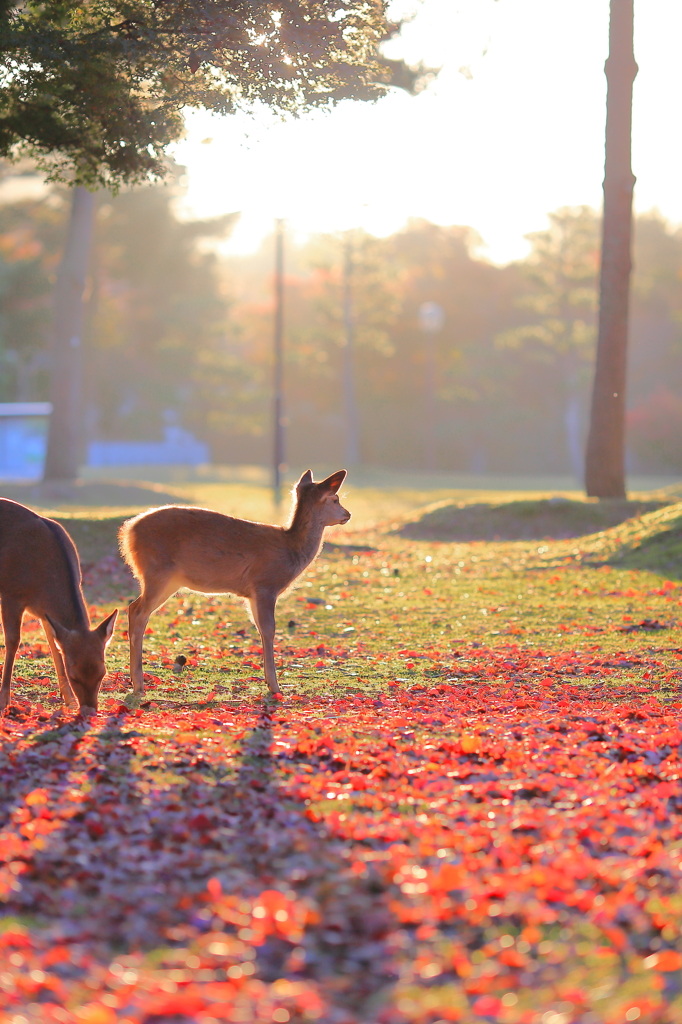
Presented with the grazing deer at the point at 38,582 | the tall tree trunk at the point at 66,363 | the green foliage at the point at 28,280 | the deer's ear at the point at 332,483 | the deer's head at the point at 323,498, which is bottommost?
the grazing deer at the point at 38,582

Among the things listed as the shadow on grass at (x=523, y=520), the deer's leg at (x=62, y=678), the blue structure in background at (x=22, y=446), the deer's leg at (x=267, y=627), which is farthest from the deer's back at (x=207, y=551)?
the blue structure in background at (x=22, y=446)

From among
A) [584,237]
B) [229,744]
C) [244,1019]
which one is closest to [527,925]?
Answer: [244,1019]

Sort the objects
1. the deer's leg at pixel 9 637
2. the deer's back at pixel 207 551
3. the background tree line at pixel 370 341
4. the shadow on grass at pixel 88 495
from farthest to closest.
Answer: the background tree line at pixel 370 341 → the shadow on grass at pixel 88 495 → the deer's back at pixel 207 551 → the deer's leg at pixel 9 637

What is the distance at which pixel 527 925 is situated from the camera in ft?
15.4

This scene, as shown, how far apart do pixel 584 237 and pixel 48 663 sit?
5329 cm

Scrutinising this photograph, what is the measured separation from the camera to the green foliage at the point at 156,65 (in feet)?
35.3

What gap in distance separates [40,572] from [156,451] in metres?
58.8

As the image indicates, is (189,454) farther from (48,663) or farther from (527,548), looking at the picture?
(48,663)

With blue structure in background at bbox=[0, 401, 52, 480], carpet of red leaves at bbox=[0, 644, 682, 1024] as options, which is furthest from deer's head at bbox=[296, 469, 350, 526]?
blue structure in background at bbox=[0, 401, 52, 480]

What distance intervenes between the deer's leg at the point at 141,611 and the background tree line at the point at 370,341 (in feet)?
155

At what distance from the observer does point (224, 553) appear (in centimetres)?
904

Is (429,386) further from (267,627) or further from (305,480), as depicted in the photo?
(267,627)

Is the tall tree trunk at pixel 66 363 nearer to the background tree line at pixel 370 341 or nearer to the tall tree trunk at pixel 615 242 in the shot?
the tall tree trunk at pixel 615 242

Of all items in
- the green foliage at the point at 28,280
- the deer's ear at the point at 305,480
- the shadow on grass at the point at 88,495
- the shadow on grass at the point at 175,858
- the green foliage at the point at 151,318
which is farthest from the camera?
the green foliage at the point at 151,318
